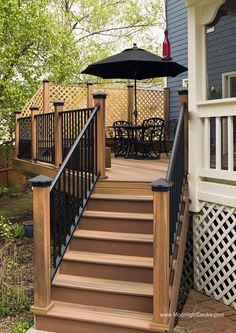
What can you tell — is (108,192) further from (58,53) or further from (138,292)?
(58,53)

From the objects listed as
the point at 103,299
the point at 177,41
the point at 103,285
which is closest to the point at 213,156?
the point at 103,285

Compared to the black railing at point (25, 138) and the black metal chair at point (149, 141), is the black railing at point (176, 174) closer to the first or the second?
the black metal chair at point (149, 141)

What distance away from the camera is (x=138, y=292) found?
12.0 ft

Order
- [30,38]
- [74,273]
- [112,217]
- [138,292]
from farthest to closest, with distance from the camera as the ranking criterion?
[30,38] < [112,217] < [74,273] < [138,292]

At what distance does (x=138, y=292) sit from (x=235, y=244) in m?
1.23

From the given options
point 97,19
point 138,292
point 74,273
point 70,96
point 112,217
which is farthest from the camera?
point 97,19

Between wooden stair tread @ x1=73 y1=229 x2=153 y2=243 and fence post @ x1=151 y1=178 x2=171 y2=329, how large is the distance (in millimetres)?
771

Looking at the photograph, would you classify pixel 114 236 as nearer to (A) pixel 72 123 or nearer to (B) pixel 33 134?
(A) pixel 72 123

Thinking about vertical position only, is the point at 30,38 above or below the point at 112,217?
above

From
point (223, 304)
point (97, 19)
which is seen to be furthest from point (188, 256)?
point (97, 19)

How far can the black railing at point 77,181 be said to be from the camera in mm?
4258

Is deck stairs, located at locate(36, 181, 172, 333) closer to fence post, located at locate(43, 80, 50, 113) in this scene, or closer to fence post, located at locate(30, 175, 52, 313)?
fence post, located at locate(30, 175, 52, 313)

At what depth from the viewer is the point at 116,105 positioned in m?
10.3

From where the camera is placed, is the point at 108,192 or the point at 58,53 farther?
the point at 58,53
